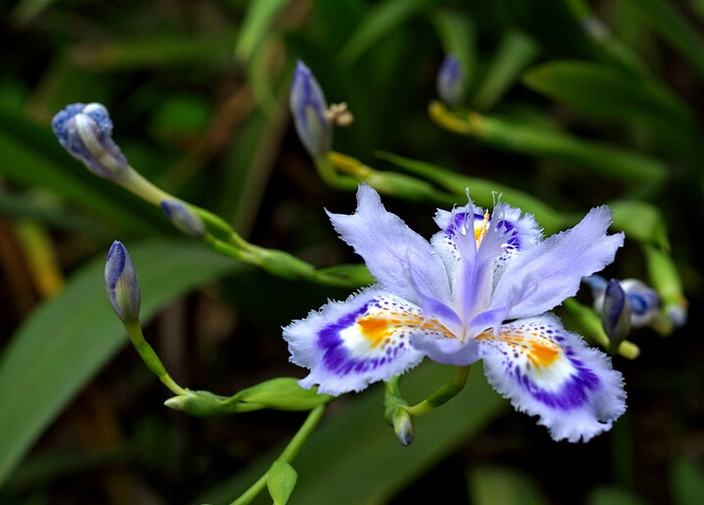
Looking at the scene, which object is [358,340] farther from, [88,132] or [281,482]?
[88,132]

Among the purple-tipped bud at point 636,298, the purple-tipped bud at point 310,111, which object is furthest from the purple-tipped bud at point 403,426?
the purple-tipped bud at point 310,111

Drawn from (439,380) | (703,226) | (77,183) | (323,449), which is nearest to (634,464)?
(703,226)

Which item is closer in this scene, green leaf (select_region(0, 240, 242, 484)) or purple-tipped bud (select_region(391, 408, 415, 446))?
purple-tipped bud (select_region(391, 408, 415, 446))

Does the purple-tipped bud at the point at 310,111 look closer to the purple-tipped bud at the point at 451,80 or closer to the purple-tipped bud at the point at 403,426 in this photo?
the purple-tipped bud at the point at 451,80

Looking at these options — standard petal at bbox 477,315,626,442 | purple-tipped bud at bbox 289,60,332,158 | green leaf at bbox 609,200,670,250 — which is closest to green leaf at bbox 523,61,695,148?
green leaf at bbox 609,200,670,250

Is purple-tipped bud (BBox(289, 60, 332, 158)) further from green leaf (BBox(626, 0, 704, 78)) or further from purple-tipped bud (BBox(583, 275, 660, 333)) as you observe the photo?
green leaf (BBox(626, 0, 704, 78))

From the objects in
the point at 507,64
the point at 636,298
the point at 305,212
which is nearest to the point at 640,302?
the point at 636,298

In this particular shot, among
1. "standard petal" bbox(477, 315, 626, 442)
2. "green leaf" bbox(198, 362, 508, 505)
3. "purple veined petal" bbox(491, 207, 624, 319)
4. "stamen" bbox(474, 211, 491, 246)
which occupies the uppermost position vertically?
"purple veined petal" bbox(491, 207, 624, 319)
